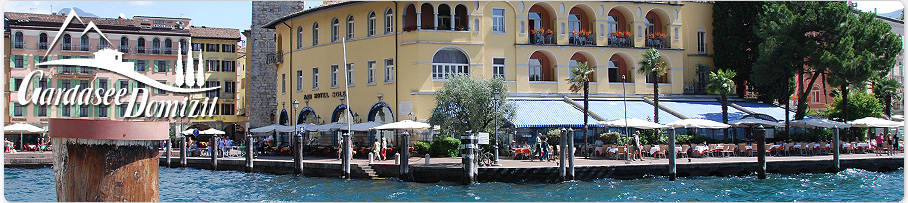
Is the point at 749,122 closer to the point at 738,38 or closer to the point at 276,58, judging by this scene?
the point at 738,38

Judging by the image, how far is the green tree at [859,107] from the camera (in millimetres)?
44094

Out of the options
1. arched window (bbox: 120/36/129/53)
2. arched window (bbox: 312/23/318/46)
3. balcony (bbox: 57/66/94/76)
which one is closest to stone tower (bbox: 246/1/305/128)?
arched window (bbox: 120/36/129/53)

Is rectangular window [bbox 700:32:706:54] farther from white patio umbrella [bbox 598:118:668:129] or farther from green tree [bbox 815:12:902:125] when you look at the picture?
white patio umbrella [bbox 598:118:668:129]

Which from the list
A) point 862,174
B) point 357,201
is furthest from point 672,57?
point 357,201

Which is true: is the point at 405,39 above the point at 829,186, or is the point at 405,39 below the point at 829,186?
A: above

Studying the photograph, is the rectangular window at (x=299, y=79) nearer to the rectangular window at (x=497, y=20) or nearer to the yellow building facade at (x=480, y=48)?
the yellow building facade at (x=480, y=48)

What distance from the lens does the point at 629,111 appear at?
1556 inches

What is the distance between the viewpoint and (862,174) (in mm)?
31328

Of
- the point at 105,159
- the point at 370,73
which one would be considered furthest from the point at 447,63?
the point at 105,159

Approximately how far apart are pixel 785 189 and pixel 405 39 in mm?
18633

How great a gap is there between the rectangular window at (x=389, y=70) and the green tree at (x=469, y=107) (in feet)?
18.8

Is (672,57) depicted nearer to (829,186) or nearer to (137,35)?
(829,186)

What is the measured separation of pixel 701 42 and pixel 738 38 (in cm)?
224

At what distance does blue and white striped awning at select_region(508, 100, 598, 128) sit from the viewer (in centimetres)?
3606
